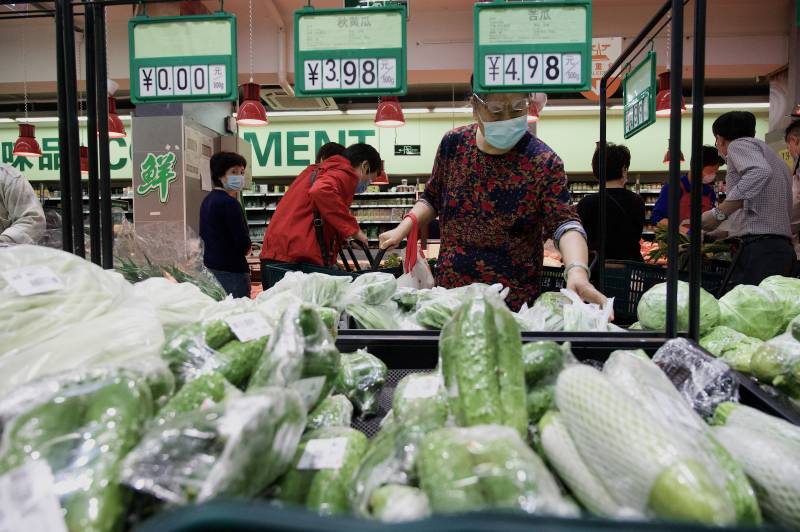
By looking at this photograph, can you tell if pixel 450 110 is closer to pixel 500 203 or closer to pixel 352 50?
pixel 500 203

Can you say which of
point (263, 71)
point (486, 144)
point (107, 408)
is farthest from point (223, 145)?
point (107, 408)

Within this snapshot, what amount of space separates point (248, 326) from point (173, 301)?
0.45m

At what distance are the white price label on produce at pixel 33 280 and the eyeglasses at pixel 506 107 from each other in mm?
1752

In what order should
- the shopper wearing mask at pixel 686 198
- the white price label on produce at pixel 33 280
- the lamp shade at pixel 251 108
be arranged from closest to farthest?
the white price label on produce at pixel 33 280 → the shopper wearing mask at pixel 686 198 → the lamp shade at pixel 251 108

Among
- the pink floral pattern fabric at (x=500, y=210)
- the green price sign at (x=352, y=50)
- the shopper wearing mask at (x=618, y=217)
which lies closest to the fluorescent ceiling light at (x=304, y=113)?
the shopper wearing mask at (x=618, y=217)

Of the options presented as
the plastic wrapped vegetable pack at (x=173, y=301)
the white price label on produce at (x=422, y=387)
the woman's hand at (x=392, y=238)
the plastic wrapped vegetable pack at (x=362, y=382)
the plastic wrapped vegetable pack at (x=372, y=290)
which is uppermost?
the woman's hand at (x=392, y=238)

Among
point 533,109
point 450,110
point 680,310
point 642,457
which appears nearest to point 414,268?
point 680,310

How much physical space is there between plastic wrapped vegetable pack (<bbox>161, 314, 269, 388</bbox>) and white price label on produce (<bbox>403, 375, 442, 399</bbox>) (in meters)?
0.26

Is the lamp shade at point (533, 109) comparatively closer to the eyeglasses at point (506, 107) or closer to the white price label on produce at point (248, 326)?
the eyeglasses at point (506, 107)

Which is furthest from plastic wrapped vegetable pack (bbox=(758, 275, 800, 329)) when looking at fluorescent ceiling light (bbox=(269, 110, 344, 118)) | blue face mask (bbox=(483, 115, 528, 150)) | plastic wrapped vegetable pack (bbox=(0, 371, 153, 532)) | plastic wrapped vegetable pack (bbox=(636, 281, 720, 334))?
fluorescent ceiling light (bbox=(269, 110, 344, 118))

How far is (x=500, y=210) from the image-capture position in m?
2.46

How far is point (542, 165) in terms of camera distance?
7.91ft

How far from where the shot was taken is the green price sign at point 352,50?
194 centimetres

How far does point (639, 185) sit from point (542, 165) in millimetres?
10275
